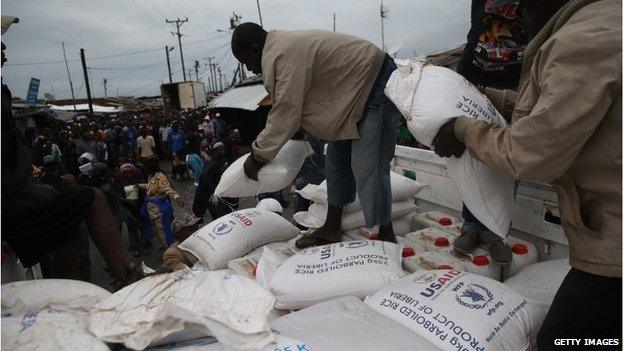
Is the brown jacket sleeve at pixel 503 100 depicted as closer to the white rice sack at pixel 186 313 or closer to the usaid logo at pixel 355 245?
the usaid logo at pixel 355 245

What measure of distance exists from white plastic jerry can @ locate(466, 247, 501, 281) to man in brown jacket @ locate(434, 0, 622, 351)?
655 millimetres

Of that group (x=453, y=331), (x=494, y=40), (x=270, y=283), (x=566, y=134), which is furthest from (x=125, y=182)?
(x=566, y=134)

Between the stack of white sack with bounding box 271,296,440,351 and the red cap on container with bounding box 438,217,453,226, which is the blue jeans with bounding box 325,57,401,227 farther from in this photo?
the stack of white sack with bounding box 271,296,440,351

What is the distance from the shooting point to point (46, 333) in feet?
3.20

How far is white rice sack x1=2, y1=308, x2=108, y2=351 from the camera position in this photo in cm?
94

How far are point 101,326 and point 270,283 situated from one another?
85 centimetres

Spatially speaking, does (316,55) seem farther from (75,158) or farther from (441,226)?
(75,158)

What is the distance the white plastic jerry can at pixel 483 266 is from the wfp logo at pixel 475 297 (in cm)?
37

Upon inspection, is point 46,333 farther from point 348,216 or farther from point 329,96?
point 348,216

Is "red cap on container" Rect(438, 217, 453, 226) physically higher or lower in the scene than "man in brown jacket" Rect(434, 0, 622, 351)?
lower

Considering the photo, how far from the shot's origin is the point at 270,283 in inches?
71.8

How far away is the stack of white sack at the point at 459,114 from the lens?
5.18 feet

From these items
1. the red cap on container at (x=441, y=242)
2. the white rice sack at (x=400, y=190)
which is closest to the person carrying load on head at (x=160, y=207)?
the white rice sack at (x=400, y=190)

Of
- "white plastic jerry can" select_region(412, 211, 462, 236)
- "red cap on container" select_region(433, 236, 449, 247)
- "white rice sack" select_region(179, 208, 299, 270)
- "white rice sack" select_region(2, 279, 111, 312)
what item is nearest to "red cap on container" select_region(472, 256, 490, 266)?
"red cap on container" select_region(433, 236, 449, 247)
